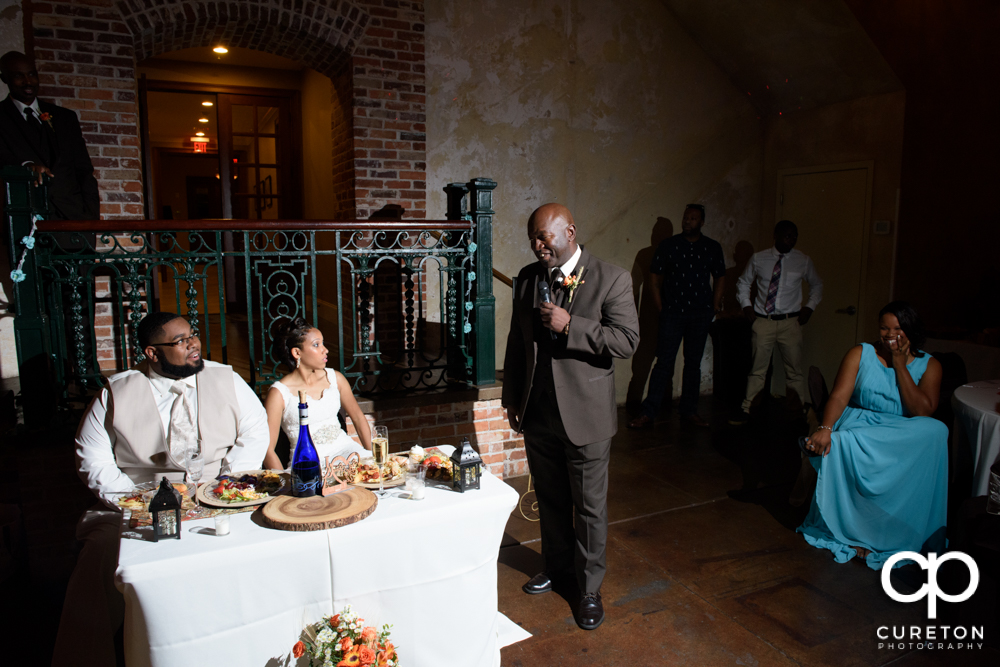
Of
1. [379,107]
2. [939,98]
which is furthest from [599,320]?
[939,98]

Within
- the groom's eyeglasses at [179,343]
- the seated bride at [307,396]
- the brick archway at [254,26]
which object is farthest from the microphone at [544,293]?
the brick archway at [254,26]

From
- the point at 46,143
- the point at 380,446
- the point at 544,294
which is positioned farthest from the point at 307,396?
the point at 46,143

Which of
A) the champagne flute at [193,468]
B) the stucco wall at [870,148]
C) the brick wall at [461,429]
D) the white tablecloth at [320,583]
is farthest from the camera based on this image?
the stucco wall at [870,148]

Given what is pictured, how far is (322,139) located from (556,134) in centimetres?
234

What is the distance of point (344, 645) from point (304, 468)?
2.04 ft

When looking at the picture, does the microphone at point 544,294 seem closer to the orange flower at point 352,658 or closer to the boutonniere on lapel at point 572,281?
the boutonniere on lapel at point 572,281

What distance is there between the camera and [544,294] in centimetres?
296

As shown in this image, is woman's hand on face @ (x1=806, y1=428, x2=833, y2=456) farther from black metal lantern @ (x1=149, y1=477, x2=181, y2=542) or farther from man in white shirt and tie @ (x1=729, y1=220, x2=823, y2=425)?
black metal lantern @ (x1=149, y1=477, x2=181, y2=542)

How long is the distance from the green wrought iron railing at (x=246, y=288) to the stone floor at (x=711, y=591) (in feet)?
4.10

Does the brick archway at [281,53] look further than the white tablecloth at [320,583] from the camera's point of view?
Yes

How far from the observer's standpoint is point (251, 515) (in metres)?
2.29

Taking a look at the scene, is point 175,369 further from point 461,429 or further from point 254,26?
point 254,26

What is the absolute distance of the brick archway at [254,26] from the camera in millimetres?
4922

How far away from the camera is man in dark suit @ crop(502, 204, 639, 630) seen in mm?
2975
